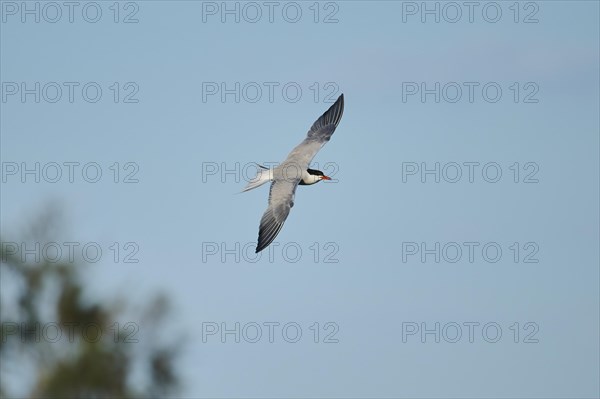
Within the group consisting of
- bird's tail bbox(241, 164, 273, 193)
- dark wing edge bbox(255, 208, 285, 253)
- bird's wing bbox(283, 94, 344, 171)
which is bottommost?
dark wing edge bbox(255, 208, 285, 253)

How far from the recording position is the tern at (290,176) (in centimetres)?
4262

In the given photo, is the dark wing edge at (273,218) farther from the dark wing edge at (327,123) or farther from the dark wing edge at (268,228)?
the dark wing edge at (327,123)

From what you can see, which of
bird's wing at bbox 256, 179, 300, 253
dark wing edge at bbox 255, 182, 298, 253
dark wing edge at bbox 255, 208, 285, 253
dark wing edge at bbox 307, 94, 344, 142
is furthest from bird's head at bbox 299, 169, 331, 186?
dark wing edge at bbox 255, 208, 285, 253

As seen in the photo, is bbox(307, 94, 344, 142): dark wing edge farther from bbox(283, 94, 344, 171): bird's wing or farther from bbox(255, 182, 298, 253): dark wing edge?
bbox(255, 182, 298, 253): dark wing edge

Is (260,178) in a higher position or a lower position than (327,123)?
lower

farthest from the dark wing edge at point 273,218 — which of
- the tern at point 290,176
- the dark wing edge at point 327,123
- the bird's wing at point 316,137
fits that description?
the dark wing edge at point 327,123

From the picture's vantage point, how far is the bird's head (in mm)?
44875

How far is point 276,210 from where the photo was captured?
1689 inches

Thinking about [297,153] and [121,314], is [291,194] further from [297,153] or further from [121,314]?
[121,314]

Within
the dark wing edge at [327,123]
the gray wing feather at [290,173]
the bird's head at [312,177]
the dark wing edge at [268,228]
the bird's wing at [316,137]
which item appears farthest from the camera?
the dark wing edge at [327,123]

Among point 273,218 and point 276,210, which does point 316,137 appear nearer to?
point 276,210

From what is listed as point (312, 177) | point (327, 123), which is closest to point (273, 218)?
point (312, 177)

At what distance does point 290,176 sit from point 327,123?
4.13m

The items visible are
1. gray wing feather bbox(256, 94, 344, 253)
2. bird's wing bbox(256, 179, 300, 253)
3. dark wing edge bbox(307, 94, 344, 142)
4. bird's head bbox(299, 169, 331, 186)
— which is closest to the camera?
bird's wing bbox(256, 179, 300, 253)
